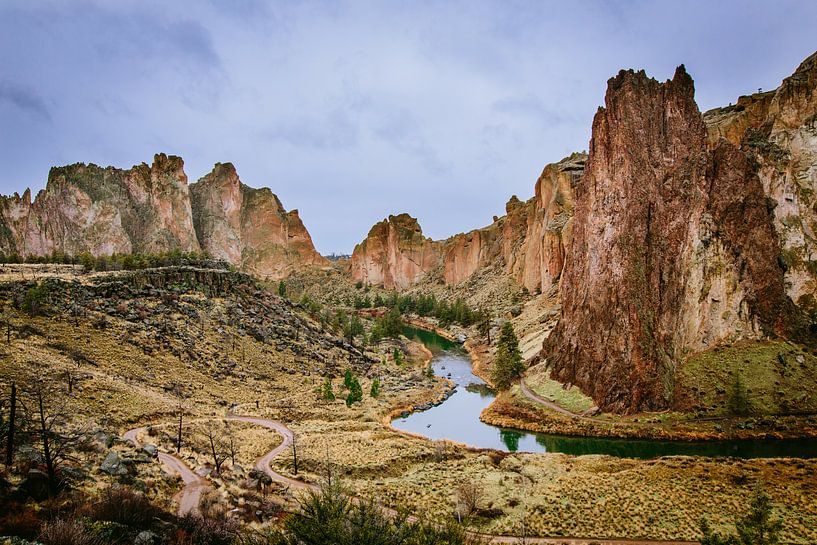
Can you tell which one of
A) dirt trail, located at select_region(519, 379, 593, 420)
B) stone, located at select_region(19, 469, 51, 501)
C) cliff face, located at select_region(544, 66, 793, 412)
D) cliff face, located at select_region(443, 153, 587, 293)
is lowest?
dirt trail, located at select_region(519, 379, 593, 420)

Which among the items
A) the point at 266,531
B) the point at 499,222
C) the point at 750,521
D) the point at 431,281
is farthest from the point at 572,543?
the point at 431,281

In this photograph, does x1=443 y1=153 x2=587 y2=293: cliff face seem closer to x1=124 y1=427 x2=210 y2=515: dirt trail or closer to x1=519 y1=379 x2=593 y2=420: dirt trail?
x1=519 y1=379 x2=593 y2=420: dirt trail

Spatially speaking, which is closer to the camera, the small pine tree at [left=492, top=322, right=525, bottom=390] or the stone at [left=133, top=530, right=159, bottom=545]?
the stone at [left=133, top=530, right=159, bottom=545]

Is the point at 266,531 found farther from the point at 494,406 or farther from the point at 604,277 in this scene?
the point at 604,277

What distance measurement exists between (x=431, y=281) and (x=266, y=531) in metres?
178

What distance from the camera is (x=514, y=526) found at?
92.5 ft

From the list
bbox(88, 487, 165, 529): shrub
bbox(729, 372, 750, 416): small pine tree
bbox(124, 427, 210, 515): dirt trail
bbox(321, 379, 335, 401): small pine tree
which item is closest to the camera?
bbox(88, 487, 165, 529): shrub

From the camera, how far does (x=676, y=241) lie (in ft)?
180

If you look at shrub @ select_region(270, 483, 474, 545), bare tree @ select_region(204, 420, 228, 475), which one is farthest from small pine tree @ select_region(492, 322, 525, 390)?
shrub @ select_region(270, 483, 474, 545)

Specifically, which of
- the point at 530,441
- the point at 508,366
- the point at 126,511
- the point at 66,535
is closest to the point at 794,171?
the point at 508,366

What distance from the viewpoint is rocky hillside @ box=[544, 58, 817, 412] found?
51.4 meters

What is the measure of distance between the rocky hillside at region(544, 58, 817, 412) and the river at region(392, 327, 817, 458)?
5839 mm

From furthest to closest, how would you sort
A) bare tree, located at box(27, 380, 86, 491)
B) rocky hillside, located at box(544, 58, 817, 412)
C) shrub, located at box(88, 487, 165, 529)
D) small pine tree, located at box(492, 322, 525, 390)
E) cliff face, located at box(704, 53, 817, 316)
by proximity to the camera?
small pine tree, located at box(492, 322, 525, 390) → cliff face, located at box(704, 53, 817, 316) → rocky hillside, located at box(544, 58, 817, 412) → bare tree, located at box(27, 380, 86, 491) → shrub, located at box(88, 487, 165, 529)

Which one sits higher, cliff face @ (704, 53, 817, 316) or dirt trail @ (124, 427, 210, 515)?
cliff face @ (704, 53, 817, 316)
